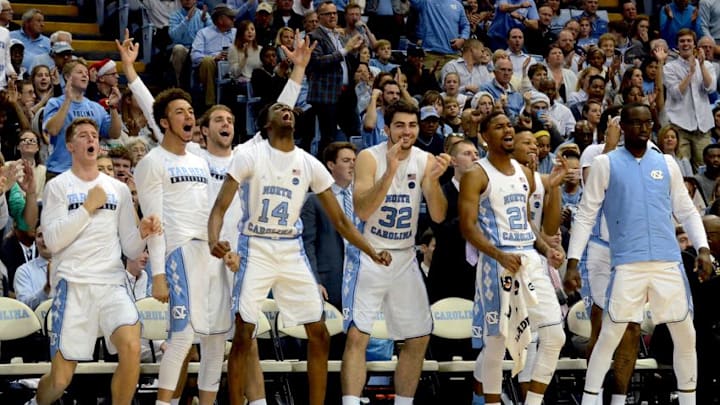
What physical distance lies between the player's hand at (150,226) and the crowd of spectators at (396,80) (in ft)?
7.36

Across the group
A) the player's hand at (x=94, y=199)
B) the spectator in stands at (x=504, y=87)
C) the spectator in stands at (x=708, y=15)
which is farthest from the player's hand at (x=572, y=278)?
the spectator in stands at (x=708, y=15)

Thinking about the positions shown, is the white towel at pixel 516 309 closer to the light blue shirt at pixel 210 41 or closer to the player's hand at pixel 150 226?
the player's hand at pixel 150 226

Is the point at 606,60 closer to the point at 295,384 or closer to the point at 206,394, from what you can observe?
the point at 295,384

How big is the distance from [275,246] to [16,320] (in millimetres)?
2252

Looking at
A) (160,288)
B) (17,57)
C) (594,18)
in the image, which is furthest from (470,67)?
(160,288)

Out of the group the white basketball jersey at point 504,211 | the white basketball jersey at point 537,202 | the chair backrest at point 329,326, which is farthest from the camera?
the chair backrest at point 329,326

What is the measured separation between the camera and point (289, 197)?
34.0 ft

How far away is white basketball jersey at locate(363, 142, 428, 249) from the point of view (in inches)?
419

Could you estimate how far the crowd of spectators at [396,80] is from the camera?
13.9 m

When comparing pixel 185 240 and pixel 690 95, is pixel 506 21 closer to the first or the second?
pixel 690 95

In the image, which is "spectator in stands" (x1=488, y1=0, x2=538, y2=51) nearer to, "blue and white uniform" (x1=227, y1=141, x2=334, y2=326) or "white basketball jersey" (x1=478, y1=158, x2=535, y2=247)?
"white basketball jersey" (x1=478, y1=158, x2=535, y2=247)

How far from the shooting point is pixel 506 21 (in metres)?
19.3

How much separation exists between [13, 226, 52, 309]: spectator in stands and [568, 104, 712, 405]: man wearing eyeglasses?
436 cm

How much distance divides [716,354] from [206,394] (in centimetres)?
421
